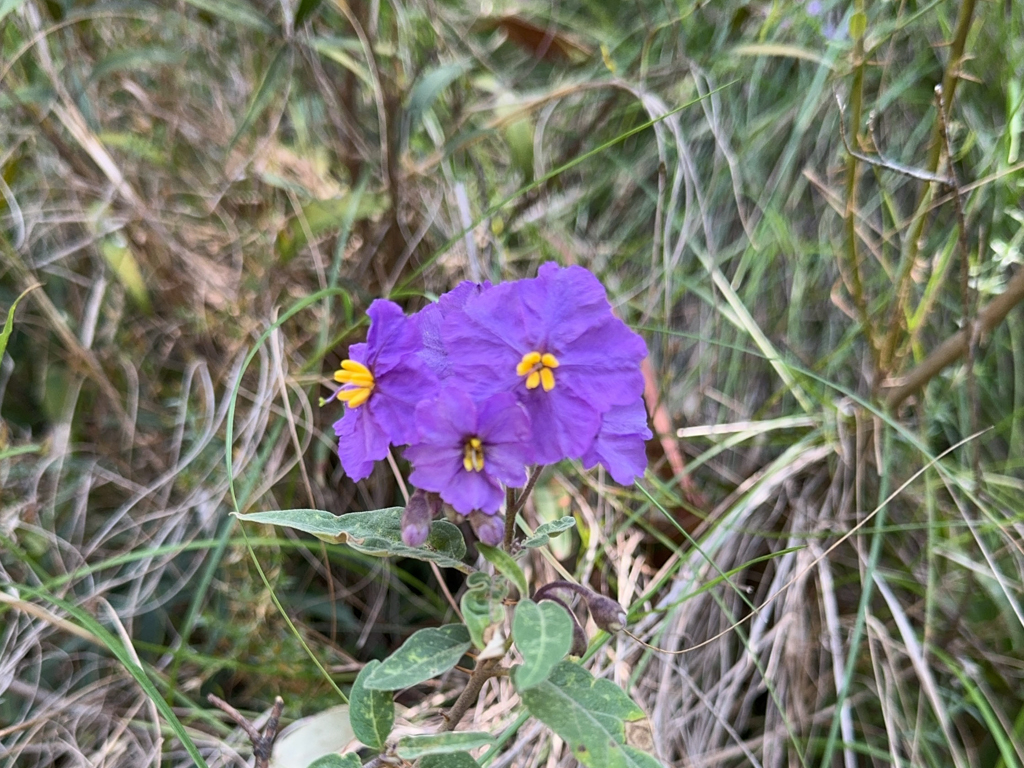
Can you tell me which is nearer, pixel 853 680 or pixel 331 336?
pixel 853 680

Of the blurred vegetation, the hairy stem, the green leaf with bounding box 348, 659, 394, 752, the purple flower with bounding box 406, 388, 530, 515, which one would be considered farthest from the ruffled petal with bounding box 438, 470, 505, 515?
the hairy stem

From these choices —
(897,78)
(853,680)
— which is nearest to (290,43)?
(897,78)

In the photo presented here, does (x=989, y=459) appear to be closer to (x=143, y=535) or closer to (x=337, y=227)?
(x=337, y=227)

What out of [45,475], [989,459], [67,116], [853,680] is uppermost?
[67,116]

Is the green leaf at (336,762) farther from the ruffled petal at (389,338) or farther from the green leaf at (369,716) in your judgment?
the ruffled petal at (389,338)

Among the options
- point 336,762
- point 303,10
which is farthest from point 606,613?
point 303,10

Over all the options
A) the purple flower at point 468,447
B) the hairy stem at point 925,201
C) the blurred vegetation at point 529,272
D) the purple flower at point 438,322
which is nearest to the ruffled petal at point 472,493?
the purple flower at point 468,447

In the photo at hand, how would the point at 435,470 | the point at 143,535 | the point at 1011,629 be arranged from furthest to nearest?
1. the point at 143,535
2. the point at 1011,629
3. the point at 435,470
